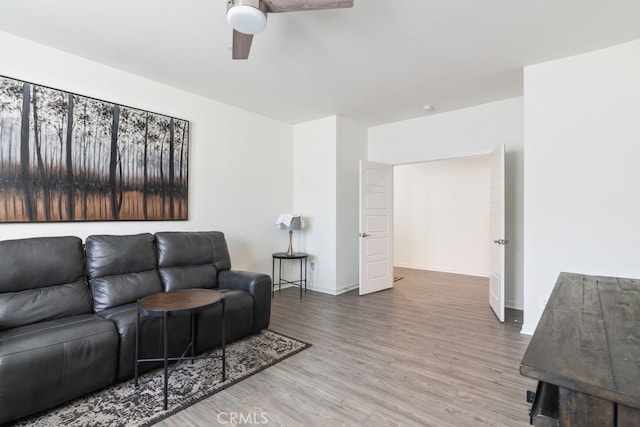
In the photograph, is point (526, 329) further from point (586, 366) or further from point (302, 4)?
point (302, 4)

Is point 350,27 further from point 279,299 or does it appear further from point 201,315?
point 279,299

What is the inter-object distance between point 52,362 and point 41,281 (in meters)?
0.82

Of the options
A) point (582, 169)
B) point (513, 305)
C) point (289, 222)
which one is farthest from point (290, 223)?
point (582, 169)

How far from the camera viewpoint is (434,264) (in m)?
6.84

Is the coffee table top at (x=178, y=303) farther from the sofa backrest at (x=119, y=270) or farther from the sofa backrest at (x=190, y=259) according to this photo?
the sofa backrest at (x=190, y=259)

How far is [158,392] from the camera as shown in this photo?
215cm

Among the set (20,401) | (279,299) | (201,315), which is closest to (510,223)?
(279,299)

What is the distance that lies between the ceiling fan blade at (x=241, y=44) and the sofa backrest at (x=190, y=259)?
195 centimetres

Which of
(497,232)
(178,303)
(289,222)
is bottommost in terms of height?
(178,303)

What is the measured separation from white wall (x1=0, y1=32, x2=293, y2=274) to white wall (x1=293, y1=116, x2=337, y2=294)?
0.20 meters

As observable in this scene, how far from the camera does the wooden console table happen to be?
2.67 feet

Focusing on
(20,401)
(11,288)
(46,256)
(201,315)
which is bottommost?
(20,401)

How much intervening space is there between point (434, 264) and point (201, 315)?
5.56m

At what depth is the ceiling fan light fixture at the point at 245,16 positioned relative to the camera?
5.62 ft
